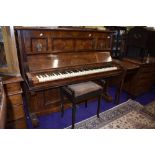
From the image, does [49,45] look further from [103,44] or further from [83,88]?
[103,44]

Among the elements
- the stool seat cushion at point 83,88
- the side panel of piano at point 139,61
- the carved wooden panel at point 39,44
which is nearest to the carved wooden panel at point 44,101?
the stool seat cushion at point 83,88

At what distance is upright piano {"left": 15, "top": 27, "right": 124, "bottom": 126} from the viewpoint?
1986mm

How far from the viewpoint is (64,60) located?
236 centimetres

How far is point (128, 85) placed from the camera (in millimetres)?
3416

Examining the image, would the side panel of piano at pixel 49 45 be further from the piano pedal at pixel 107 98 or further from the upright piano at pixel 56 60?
the piano pedal at pixel 107 98

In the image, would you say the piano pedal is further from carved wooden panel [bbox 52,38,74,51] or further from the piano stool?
carved wooden panel [bbox 52,38,74,51]

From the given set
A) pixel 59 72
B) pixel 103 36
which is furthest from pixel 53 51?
pixel 103 36

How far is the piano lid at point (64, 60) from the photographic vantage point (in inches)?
83.0

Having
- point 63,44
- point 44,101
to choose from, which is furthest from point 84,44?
point 44,101

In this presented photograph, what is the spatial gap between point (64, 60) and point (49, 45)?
0.35 meters

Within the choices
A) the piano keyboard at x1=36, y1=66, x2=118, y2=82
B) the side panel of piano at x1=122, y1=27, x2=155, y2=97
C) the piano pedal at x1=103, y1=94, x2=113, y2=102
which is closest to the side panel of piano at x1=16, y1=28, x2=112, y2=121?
the piano keyboard at x1=36, y1=66, x2=118, y2=82

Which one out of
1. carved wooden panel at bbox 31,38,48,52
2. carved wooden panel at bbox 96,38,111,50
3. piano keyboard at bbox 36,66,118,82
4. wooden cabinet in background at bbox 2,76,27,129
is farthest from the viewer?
carved wooden panel at bbox 96,38,111,50

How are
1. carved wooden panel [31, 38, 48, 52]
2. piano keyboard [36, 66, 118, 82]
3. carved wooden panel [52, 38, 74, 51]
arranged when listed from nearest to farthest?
piano keyboard [36, 66, 118, 82]
carved wooden panel [31, 38, 48, 52]
carved wooden panel [52, 38, 74, 51]

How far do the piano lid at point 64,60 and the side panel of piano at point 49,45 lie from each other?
0.02 m
